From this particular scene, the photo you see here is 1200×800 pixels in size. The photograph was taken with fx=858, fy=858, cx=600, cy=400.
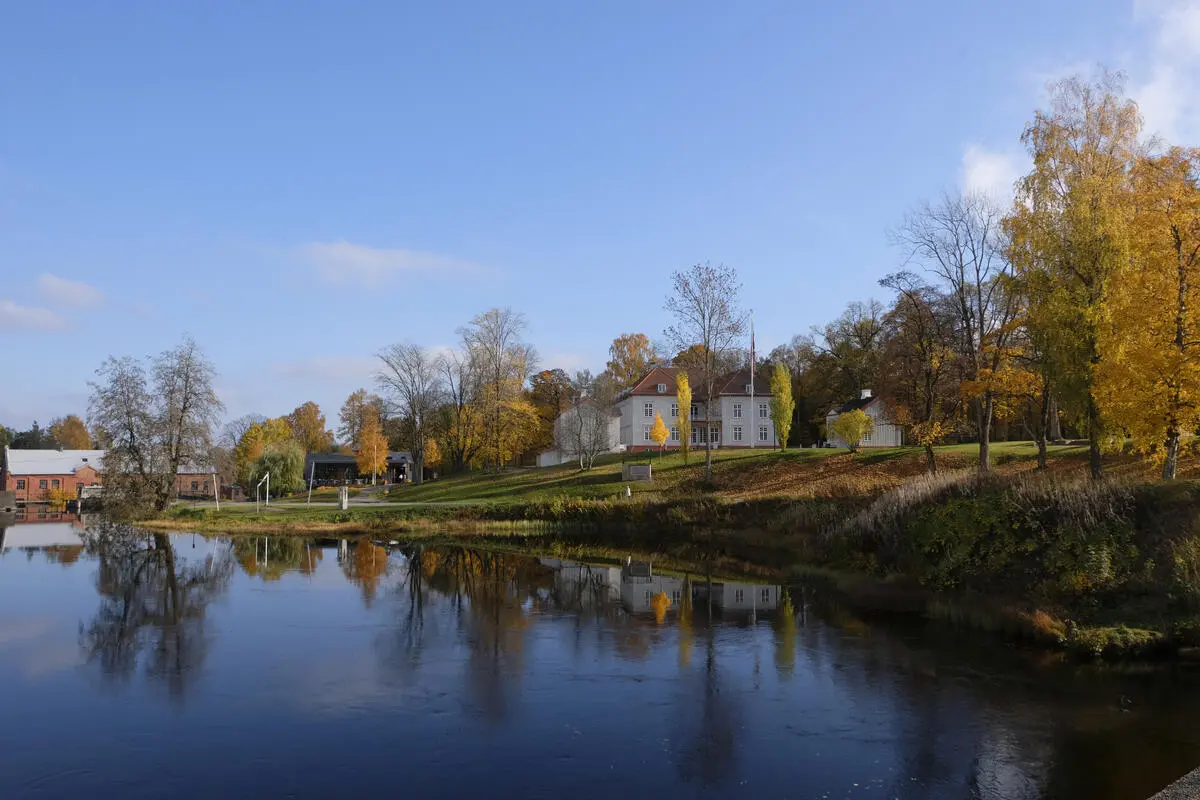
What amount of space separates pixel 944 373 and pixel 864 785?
3083 centimetres

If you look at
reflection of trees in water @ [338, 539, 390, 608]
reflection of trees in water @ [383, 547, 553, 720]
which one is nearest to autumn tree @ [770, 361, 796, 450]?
reflection of trees in water @ [383, 547, 553, 720]

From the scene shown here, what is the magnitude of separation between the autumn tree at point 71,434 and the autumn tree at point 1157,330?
398 feet

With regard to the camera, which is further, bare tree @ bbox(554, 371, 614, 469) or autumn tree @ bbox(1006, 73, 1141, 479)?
bare tree @ bbox(554, 371, 614, 469)

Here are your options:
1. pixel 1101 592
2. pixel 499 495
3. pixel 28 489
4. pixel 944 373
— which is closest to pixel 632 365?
pixel 499 495

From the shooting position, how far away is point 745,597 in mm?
22891

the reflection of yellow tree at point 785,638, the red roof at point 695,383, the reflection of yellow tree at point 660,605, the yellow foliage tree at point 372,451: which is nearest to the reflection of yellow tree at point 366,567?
the reflection of yellow tree at point 660,605

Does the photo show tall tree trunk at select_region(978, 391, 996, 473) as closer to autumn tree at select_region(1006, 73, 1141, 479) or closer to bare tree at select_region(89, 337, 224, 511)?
autumn tree at select_region(1006, 73, 1141, 479)

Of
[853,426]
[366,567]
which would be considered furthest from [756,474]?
[366,567]

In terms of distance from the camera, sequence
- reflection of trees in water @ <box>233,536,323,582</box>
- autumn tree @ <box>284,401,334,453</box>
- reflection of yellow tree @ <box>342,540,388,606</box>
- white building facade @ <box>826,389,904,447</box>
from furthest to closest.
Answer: autumn tree @ <box>284,401,334,453</box>, white building facade @ <box>826,389,904,447</box>, reflection of trees in water @ <box>233,536,323,582</box>, reflection of yellow tree @ <box>342,540,388,606</box>

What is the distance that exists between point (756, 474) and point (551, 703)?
33651 mm

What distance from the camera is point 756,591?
2384 cm

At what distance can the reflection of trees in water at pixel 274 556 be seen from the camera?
92.6ft

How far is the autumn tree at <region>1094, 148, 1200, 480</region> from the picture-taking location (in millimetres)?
20328

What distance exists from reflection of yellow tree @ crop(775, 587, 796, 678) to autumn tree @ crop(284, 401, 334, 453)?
304 ft
